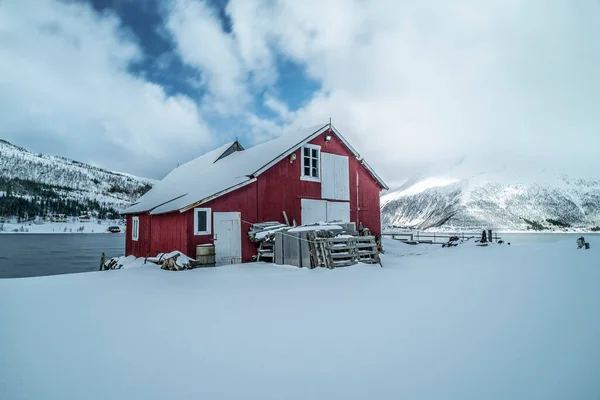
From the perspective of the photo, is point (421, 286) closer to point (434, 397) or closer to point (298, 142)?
point (434, 397)

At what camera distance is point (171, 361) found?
4352 millimetres

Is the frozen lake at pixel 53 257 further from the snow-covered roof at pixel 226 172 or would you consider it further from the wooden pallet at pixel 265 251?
the wooden pallet at pixel 265 251

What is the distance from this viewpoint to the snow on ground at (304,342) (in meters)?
3.62

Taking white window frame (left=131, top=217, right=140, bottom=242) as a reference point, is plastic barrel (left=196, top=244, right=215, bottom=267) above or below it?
below

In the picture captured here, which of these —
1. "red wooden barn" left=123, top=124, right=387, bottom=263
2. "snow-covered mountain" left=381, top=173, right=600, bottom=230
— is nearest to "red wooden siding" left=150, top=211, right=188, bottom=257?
"red wooden barn" left=123, top=124, right=387, bottom=263

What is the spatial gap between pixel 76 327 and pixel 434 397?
600 centimetres

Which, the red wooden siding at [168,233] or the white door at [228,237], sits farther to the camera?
the white door at [228,237]

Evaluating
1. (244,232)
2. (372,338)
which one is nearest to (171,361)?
(372,338)

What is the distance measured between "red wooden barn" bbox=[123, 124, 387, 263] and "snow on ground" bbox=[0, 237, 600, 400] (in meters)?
7.12

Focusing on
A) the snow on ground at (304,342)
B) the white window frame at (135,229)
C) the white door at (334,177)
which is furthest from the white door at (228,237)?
the white window frame at (135,229)

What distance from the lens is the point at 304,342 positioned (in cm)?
498

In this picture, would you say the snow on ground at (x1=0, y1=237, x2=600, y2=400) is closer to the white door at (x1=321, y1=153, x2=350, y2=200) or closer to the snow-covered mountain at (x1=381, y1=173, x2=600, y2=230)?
the white door at (x1=321, y1=153, x2=350, y2=200)

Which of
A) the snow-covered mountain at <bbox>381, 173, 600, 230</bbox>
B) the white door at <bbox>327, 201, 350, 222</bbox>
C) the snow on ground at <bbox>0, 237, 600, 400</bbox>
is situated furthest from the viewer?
the snow-covered mountain at <bbox>381, 173, 600, 230</bbox>

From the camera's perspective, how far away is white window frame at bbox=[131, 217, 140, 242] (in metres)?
23.3
